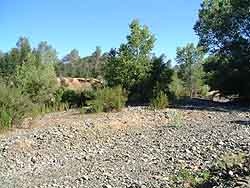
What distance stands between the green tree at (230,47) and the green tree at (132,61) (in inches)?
129

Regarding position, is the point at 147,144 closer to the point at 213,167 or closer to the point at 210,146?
the point at 210,146

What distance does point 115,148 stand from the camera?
10250 mm

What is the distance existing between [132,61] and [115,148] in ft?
46.3

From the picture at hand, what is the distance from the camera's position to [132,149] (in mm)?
9992

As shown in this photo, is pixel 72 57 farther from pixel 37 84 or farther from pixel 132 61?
pixel 132 61

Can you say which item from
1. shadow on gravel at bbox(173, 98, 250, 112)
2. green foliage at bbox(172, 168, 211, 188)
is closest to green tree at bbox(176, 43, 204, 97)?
shadow on gravel at bbox(173, 98, 250, 112)

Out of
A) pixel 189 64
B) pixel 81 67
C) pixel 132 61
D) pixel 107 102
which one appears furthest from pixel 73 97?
pixel 81 67

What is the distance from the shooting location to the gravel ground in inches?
316

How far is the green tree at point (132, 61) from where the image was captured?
77.4ft

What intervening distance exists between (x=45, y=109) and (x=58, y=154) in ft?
31.0

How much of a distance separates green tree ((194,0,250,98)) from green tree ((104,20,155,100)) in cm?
328

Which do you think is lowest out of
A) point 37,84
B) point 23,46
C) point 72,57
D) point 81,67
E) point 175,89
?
point 175,89

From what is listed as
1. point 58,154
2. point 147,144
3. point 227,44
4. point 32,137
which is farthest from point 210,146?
point 227,44

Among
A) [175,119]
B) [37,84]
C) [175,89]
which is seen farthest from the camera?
[175,89]
